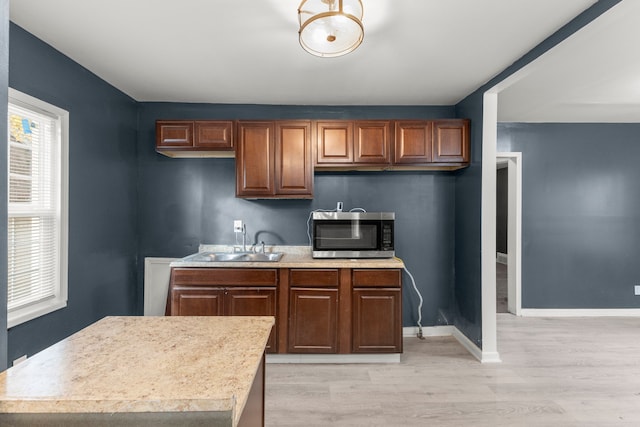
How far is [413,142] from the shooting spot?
10.2 ft

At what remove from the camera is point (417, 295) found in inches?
138

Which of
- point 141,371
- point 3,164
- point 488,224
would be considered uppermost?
point 3,164

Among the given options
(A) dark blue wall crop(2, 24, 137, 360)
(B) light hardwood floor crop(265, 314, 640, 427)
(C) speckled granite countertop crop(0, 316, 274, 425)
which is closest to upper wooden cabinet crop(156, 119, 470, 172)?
(A) dark blue wall crop(2, 24, 137, 360)

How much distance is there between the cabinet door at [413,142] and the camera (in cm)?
310

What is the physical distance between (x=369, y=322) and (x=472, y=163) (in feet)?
5.85

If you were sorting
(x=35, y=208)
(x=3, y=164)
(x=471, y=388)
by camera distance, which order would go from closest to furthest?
1. (x=3, y=164)
2. (x=35, y=208)
3. (x=471, y=388)

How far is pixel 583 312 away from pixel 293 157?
4.04 meters

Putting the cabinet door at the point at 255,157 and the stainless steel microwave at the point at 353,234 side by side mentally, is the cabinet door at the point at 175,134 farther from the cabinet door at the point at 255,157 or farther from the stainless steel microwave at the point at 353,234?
the stainless steel microwave at the point at 353,234

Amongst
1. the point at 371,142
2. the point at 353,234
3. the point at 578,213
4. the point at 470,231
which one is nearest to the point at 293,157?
the point at 371,142

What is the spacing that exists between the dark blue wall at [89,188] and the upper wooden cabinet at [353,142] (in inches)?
74.6

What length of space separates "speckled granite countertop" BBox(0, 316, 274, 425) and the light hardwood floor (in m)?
1.23

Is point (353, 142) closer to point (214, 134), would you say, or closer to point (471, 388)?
point (214, 134)

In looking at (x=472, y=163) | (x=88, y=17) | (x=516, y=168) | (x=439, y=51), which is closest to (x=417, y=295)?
(x=472, y=163)

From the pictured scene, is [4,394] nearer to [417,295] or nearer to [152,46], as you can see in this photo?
[152,46]
